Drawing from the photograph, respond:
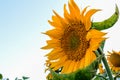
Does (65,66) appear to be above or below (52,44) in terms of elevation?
below

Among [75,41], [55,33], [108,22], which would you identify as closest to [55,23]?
[55,33]

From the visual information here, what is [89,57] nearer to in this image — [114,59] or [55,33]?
[55,33]

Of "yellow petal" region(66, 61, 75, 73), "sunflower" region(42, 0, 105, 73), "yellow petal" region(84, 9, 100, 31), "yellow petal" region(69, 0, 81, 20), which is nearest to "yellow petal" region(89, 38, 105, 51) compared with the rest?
"sunflower" region(42, 0, 105, 73)

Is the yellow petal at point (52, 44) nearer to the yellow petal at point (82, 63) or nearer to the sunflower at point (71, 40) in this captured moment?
the sunflower at point (71, 40)

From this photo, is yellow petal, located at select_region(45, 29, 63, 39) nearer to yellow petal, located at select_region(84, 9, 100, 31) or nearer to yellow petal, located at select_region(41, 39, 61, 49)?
yellow petal, located at select_region(41, 39, 61, 49)

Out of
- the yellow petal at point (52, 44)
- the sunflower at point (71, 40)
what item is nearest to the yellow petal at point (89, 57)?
the sunflower at point (71, 40)

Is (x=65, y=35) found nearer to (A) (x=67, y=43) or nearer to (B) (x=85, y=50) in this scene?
(A) (x=67, y=43)

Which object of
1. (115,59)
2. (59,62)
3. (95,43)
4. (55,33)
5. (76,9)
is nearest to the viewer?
(95,43)
